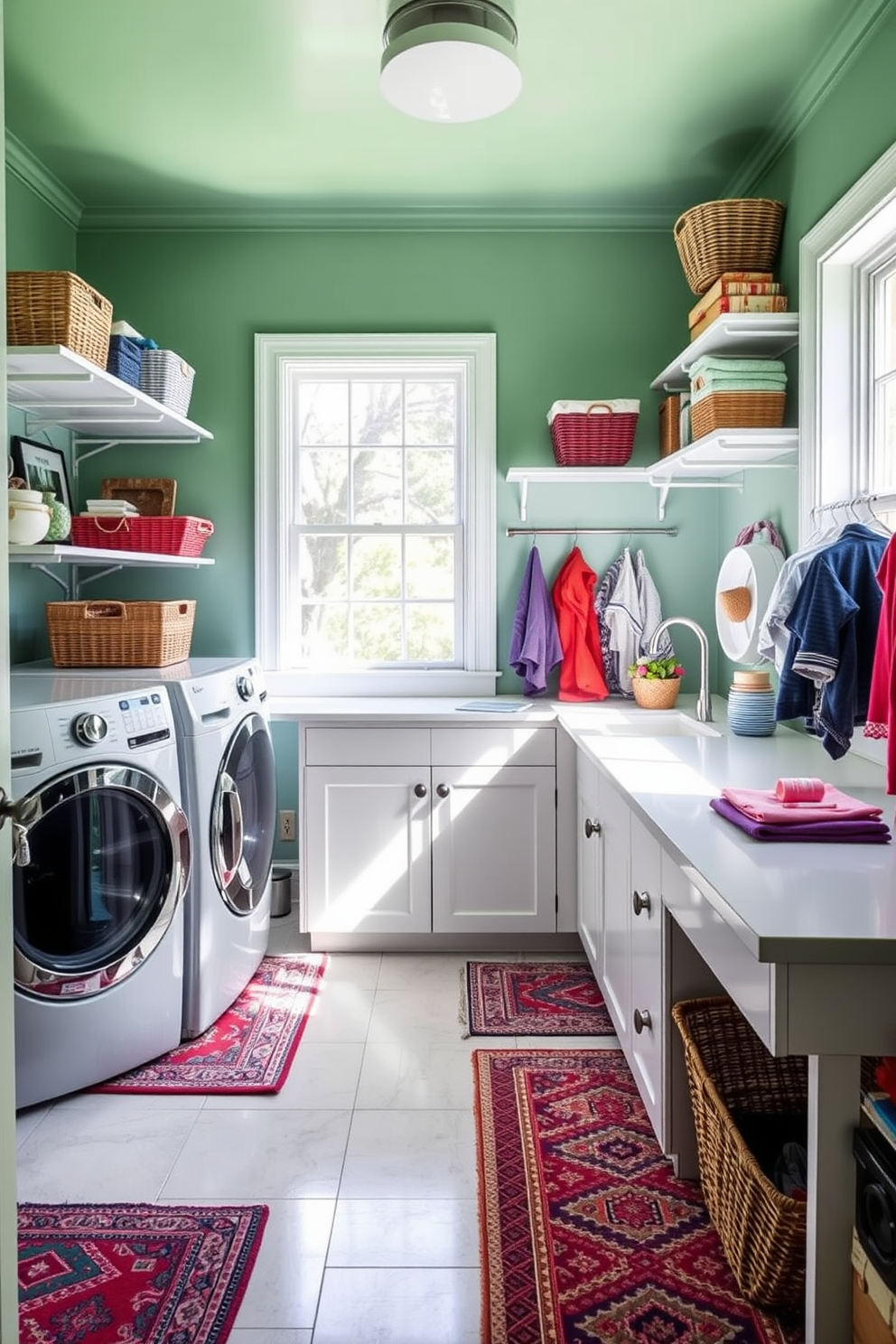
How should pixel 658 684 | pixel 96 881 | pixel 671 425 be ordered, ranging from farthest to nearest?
1. pixel 671 425
2. pixel 658 684
3. pixel 96 881

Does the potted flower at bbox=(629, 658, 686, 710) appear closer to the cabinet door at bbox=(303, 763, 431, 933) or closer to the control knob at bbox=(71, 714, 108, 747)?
the cabinet door at bbox=(303, 763, 431, 933)

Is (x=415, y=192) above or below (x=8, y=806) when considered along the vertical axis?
above

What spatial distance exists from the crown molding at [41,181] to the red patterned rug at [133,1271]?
117 inches

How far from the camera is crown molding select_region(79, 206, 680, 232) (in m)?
3.66

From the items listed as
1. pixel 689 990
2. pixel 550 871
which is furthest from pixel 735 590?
pixel 689 990

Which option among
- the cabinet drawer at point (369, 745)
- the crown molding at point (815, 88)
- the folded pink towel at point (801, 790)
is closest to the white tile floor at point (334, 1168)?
the cabinet drawer at point (369, 745)

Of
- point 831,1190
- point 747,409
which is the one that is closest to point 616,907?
point 831,1190

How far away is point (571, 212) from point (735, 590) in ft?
5.07

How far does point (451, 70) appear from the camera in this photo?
89.7 inches

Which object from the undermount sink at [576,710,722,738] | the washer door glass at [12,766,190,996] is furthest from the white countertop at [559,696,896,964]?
the washer door glass at [12,766,190,996]

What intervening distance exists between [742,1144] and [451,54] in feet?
7.47

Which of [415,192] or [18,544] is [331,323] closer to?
[415,192]

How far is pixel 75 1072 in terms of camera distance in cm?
239

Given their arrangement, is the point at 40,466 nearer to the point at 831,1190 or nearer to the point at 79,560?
the point at 79,560
